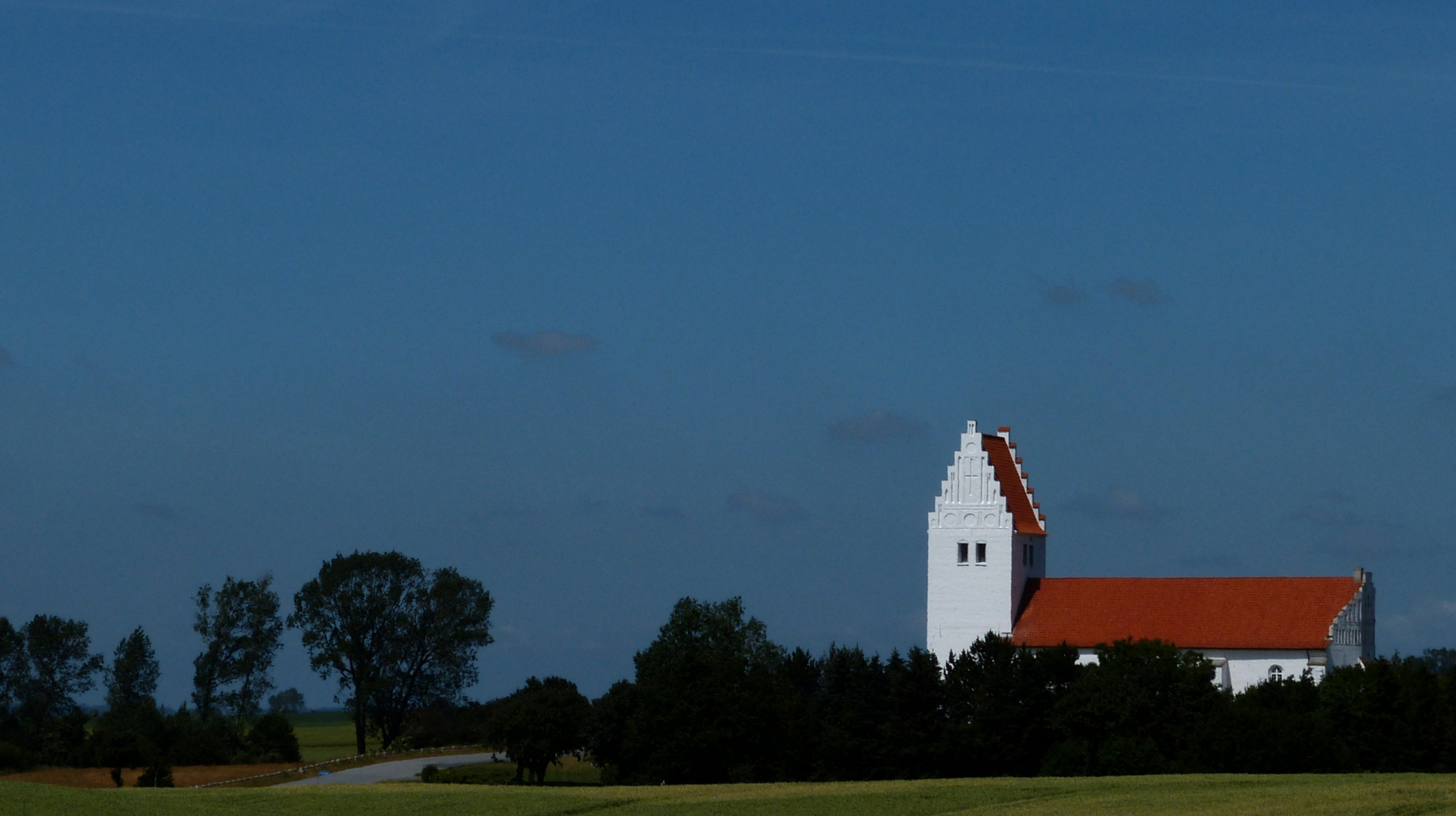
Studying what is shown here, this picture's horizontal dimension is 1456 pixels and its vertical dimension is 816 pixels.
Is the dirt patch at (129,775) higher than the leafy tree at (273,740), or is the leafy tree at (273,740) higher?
the leafy tree at (273,740)

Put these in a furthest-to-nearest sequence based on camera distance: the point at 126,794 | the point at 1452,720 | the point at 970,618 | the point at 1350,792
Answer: the point at 970,618 < the point at 1452,720 < the point at 126,794 < the point at 1350,792

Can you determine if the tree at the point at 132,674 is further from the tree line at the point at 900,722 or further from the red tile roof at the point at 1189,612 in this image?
the red tile roof at the point at 1189,612

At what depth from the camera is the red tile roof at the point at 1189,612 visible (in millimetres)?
86438

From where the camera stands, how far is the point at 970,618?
9319 cm

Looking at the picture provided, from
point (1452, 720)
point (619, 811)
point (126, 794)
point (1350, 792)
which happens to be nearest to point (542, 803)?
point (619, 811)

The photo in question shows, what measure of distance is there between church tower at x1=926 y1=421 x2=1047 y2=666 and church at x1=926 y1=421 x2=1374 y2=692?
0.19 feet

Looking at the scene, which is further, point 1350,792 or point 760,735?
point 760,735

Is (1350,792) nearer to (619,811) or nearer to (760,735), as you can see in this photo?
(619,811)

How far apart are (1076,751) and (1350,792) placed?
2511cm

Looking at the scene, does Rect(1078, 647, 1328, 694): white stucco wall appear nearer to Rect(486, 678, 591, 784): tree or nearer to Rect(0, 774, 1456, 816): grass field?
Rect(486, 678, 591, 784): tree

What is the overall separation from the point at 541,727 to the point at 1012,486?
29.7 m

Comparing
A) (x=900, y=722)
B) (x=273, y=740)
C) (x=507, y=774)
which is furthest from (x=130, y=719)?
(x=900, y=722)

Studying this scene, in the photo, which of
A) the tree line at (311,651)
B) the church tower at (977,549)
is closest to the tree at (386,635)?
the tree line at (311,651)

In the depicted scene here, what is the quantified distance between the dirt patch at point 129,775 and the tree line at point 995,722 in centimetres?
1525
